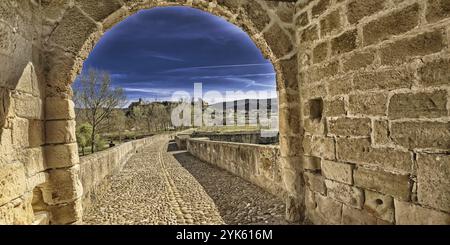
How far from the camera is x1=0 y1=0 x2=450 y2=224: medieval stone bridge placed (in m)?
1.86

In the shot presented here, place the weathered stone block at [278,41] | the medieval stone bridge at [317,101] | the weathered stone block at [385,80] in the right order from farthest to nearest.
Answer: the weathered stone block at [278,41] → the weathered stone block at [385,80] → the medieval stone bridge at [317,101]

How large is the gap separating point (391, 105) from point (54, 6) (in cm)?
314

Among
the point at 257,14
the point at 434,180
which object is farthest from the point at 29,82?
the point at 434,180

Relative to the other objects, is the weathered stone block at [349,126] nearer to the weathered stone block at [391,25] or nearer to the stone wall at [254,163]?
the weathered stone block at [391,25]

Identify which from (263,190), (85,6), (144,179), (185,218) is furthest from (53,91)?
(144,179)

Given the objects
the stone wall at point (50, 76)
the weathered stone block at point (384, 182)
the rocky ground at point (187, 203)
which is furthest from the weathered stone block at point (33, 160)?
the weathered stone block at point (384, 182)

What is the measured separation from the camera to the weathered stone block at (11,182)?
1.91 metres

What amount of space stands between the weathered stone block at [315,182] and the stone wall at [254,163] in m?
1.11

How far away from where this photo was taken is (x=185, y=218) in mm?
3930

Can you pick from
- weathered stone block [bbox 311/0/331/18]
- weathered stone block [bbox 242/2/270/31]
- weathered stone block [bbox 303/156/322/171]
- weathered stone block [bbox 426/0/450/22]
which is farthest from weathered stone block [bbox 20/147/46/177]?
weathered stone block [bbox 426/0/450/22]

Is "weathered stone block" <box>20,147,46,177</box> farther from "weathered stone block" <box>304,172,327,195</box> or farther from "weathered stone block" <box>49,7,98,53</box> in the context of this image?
"weathered stone block" <box>304,172,327,195</box>

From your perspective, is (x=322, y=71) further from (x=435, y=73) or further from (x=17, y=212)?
(x=17, y=212)

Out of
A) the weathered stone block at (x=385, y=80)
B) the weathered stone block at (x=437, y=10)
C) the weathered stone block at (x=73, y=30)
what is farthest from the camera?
the weathered stone block at (x=73, y=30)

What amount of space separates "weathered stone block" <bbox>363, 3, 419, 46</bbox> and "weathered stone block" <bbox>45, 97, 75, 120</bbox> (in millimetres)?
2813
